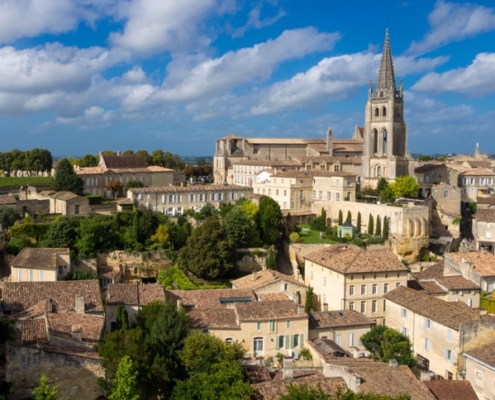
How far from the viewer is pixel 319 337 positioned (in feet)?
108

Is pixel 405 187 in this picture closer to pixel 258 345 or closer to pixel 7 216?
pixel 258 345

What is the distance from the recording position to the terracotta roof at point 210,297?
1383 inches

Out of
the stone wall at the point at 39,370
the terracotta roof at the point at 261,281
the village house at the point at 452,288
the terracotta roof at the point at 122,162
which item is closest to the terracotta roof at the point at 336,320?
the terracotta roof at the point at 261,281

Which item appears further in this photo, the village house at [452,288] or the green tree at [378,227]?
the green tree at [378,227]

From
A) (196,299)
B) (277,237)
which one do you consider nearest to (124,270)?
(196,299)

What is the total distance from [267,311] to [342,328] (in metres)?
4.65

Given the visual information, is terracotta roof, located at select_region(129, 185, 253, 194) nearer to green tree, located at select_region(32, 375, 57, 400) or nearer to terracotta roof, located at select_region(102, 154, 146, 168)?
terracotta roof, located at select_region(102, 154, 146, 168)

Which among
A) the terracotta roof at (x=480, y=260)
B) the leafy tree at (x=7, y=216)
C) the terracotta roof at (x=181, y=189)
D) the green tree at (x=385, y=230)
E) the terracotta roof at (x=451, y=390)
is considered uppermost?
the terracotta roof at (x=181, y=189)

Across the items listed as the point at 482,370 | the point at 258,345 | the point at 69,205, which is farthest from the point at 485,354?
the point at 69,205

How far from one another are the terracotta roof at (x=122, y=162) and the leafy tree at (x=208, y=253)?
26541 millimetres

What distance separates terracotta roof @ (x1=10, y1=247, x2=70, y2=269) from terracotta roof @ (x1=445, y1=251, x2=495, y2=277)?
2799 cm

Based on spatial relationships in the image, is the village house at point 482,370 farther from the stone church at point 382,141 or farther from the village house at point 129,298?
the stone church at point 382,141

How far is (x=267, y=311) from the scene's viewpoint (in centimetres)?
3225

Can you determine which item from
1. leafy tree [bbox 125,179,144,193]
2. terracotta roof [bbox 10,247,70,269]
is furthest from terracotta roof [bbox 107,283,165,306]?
leafy tree [bbox 125,179,144,193]
